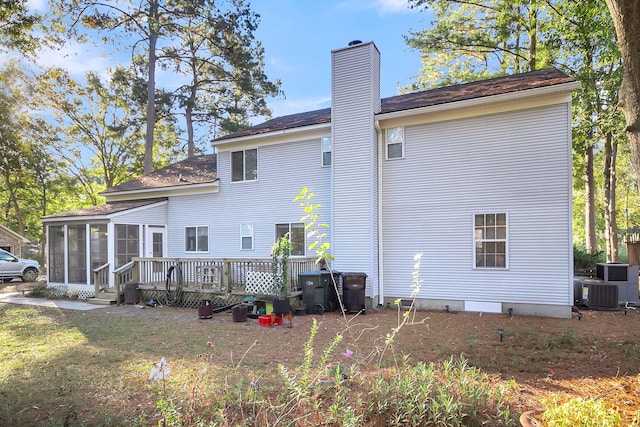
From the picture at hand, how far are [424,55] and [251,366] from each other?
1925 centimetres

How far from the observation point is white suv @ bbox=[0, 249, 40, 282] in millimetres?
16844

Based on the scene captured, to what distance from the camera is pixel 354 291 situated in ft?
30.3

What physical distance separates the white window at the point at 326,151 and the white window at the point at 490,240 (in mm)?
4629

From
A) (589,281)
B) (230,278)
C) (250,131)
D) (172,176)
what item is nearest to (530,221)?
(589,281)

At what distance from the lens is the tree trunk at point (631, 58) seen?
11.7 ft

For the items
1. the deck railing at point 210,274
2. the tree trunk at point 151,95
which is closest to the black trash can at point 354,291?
the deck railing at point 210,274

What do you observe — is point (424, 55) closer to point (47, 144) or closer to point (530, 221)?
point (530, 221)

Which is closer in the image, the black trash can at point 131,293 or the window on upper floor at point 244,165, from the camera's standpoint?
the black trash can at point 131,293

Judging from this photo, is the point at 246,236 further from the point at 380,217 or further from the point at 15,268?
the point at 15,268

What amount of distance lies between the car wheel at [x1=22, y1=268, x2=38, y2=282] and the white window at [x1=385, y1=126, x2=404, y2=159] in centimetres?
1878

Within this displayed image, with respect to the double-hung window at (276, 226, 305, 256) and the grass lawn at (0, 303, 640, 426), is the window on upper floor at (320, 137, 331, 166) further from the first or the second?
the grass lawn at (0, 303, 640, 426)

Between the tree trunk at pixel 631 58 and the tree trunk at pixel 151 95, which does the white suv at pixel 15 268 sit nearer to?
the tree trunk at pixel 151 95

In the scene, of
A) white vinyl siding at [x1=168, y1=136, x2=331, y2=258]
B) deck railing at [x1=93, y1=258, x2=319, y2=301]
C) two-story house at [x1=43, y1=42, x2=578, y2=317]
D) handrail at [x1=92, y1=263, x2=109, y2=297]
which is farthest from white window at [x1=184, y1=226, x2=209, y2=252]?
handrail at [x1=92, y1=263, x2=109, y2=297]

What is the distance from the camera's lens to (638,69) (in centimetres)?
358
